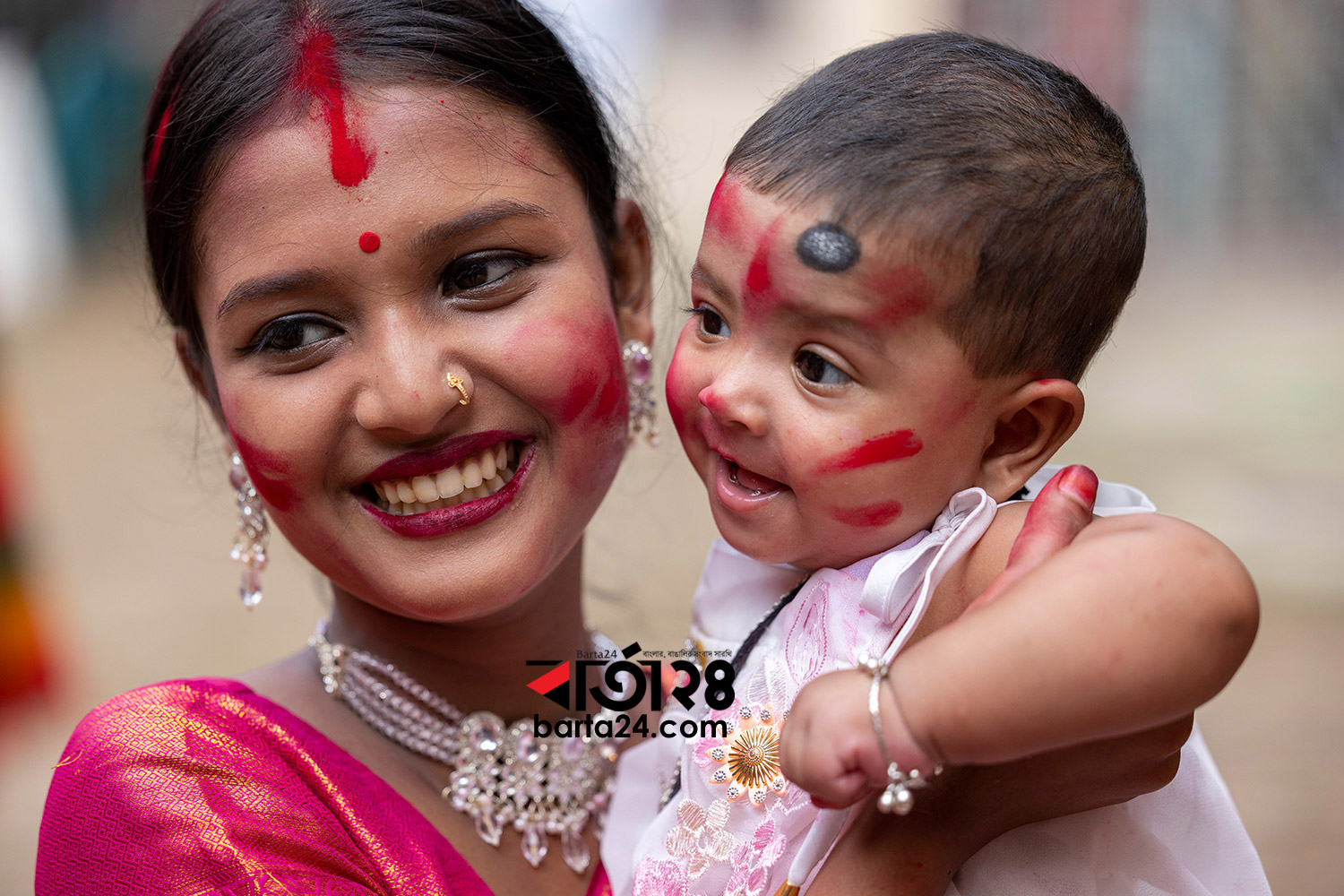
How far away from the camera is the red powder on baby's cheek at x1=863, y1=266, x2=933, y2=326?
4.96ft

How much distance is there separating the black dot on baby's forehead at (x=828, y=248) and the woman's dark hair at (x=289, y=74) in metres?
0.60

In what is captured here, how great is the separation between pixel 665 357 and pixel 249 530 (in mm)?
1449

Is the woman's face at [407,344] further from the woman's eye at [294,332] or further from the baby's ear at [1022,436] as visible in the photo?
the baby's ear at [1022,436]

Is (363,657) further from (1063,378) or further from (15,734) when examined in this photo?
(15,734)

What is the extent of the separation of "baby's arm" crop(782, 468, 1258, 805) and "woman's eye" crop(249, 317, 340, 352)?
37.3 inches

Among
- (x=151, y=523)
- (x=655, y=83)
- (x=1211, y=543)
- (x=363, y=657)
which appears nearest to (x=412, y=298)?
(x=363, y=657)

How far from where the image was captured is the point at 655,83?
45.4ft

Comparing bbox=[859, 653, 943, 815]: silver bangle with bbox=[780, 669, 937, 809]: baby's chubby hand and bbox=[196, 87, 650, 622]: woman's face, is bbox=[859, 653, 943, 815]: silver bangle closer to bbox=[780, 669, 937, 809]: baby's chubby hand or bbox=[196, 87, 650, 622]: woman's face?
bbox=[780, 669, 937, 809]: baby's chubby hand

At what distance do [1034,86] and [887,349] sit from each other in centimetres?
43

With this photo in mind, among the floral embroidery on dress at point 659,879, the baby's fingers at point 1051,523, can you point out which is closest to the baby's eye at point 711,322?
the baby's fingers at point 1051,523

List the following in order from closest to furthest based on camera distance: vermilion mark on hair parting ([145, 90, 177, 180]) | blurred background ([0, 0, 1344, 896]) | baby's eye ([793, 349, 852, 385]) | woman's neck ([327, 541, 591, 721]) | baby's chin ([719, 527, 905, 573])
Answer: baby's eye ([793, 349, 852, 385]), baby's chin ([719, 527, 905, 573]), vermilion mark on hair parting ([145, 90, 177, 180]), woman's neck ([327, 541, 591, 721]), blurred background ([0, 0, 1344, 896])

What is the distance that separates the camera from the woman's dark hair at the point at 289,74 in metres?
1.82

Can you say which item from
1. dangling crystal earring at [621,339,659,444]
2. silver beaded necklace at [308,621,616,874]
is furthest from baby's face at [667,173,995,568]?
silver beaded necklace at [308,621,616,874]

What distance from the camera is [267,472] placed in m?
1.80
